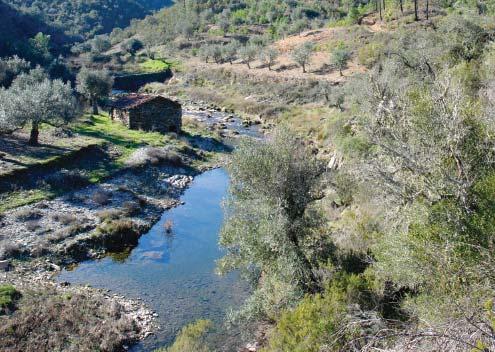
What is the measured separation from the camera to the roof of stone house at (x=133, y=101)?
59941 millimetres

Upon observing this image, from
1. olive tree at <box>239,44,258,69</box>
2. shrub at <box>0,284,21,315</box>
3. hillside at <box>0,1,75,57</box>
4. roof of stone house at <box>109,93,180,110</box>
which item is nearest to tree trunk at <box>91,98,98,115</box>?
roof of stone house at <box>109,93,180,110</box>

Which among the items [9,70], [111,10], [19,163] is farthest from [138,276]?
[111,10]

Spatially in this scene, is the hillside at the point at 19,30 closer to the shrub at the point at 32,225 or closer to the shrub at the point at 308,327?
the shrub at the point at 32,225

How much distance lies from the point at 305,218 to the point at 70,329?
40.2 ft

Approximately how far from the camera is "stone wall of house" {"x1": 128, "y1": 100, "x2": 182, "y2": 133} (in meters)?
60.0

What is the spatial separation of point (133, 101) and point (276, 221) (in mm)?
46495

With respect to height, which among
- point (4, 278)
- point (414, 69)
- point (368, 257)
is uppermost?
point (414, 69)

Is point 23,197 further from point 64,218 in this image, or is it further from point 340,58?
point 340,58

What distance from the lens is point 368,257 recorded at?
67.2 ft

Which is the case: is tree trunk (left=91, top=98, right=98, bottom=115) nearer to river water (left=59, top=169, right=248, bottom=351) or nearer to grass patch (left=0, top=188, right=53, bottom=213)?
grass patch (left=0, top=188, right=53, bottom=213)

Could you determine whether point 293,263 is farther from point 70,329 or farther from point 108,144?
point 108,144

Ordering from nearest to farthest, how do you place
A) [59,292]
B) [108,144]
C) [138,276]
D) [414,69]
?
[59,292]
[138,276]
[414,69]
[108,144]

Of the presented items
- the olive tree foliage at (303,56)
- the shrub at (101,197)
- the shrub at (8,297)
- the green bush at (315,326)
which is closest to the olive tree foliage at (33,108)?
the shrub at (101,197)

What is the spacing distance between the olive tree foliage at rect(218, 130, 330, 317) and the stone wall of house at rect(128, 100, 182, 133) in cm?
3966
